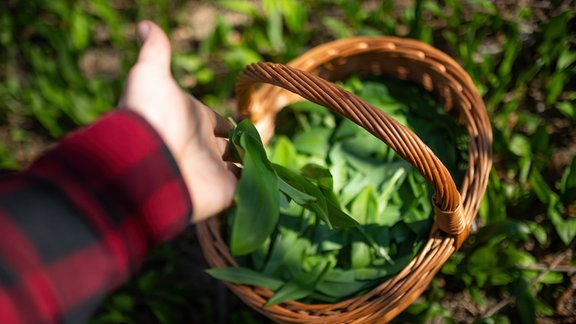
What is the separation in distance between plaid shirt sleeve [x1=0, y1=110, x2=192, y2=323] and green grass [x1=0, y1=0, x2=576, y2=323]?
Answer: 0.52 metres

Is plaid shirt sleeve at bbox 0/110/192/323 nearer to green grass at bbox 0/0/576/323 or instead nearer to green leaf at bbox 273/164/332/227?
green leaf at bbox 273/164/332/227

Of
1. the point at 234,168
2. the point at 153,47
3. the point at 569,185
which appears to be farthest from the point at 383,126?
the point at 569,185

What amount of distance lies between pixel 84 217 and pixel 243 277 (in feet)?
1.24

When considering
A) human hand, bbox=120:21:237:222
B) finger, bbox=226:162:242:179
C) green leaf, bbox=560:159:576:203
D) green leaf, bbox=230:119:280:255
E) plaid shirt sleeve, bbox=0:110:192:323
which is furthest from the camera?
green leaf, bbox=560:159:576:203

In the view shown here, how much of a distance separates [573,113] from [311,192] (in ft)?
2.13

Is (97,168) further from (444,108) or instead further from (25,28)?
(25,28)

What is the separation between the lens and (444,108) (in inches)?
46.4

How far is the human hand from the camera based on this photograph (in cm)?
82

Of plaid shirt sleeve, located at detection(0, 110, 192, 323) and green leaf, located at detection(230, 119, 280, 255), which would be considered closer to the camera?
plaid shirt sleeve, located at detection(0, 110, 192, 323)

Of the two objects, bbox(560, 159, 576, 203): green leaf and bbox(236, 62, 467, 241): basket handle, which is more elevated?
bbox(236, 62, 467, 241): basket handle

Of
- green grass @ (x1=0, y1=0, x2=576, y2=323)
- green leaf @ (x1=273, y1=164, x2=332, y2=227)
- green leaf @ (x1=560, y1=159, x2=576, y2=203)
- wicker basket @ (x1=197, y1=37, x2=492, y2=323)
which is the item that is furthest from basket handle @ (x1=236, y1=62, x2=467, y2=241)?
green leaf @ (x1=560, y1=159, x2=576, y2=203)

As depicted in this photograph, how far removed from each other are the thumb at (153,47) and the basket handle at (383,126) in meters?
0.17

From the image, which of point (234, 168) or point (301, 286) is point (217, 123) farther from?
point (301, 286)

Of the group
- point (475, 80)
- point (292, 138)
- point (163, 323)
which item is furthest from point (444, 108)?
point (163, 323)
